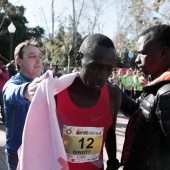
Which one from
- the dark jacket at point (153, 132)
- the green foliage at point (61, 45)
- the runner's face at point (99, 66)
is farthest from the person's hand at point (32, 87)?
the green foliage at point (61, 45)

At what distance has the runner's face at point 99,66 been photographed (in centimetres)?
155

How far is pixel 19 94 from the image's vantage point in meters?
1.55

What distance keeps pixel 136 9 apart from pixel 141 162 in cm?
1696

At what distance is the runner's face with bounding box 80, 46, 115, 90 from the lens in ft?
5.09

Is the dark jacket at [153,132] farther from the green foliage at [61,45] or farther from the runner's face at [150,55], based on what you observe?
the green foliage at [61,45]

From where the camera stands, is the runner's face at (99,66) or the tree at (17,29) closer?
the runner's face at (99,66)

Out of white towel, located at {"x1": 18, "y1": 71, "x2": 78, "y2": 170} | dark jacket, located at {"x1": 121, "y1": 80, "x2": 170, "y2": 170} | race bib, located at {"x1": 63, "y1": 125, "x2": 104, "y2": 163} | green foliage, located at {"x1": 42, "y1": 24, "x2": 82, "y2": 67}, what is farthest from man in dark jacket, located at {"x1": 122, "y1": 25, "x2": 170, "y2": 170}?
green foliage, located at {"x1": 42, "y1": 24, "x2": 82, "y2": 67}

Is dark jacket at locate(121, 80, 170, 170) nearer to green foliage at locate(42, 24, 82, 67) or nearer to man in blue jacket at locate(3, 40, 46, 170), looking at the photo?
man in blue jacket at locate(3, 40, 46, 170)

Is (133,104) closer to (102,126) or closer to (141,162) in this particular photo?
(102,126)

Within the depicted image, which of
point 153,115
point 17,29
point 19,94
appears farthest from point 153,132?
point 17,29

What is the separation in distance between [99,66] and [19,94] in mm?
489

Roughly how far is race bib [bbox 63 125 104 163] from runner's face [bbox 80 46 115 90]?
1.02 ft

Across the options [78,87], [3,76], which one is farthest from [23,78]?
[3,76]

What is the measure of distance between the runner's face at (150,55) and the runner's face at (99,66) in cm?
23
